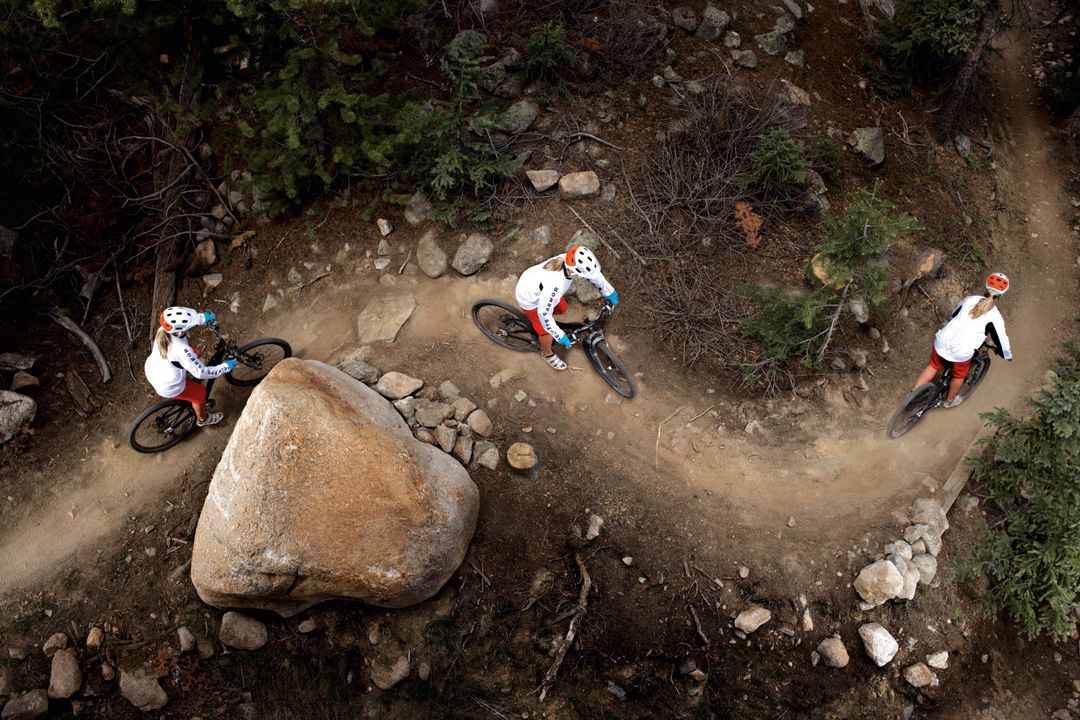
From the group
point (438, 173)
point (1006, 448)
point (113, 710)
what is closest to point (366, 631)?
point (113, 710)

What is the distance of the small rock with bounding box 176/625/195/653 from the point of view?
8.55 m

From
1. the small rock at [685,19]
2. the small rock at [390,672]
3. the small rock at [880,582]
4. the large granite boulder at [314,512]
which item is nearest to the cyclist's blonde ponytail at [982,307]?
the small rock at [880,582]

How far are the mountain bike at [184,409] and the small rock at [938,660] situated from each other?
1118cm

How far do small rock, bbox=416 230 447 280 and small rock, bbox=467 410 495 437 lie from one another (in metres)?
2.97

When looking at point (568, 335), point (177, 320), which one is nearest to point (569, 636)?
point (568, 335)

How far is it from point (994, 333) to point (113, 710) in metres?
13.6

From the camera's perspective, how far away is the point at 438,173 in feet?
35.1

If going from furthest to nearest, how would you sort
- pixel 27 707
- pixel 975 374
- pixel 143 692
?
pixel 975 374, pixel 143 692, pixel 27 707

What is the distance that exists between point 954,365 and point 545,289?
6.39 meters

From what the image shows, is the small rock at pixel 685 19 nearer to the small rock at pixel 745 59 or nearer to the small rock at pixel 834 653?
the small rock at pixel 745 59

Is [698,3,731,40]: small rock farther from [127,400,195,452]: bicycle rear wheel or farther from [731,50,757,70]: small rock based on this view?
[127,400,195,452]: bicycle rear wheel

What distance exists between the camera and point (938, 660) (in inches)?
332

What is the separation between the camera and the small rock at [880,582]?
8.35 metres

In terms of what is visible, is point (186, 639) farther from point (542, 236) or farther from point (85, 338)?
point (542, 236)
